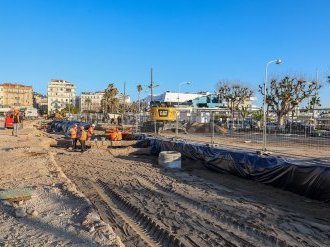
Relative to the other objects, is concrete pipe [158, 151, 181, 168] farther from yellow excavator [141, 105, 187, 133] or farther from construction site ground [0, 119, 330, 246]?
yellow excavator [141, 105, 187, 133]

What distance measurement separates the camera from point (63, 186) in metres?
10.6

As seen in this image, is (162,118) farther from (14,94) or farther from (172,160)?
(14,94)

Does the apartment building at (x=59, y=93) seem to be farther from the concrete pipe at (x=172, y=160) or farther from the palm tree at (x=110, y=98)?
the concrete pipe at (x=172, y=160)

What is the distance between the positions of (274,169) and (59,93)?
17211cm

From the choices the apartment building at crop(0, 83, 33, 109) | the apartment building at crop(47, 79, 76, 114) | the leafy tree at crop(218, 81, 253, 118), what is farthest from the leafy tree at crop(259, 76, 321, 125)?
the apartment building at crop(0, 83, 33, 109)

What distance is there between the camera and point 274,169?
11203mm

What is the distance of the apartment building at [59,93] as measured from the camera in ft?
554

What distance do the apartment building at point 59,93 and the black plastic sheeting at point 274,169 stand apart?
15628cm

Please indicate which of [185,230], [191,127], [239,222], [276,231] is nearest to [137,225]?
[185,230]

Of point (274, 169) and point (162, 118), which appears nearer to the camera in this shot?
point (274, 169)

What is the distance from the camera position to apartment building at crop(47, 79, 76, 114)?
554ft

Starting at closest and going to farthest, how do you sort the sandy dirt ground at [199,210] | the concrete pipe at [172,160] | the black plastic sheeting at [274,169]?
the sandy dirt ground at [199,210] < the black plastic sheeting at [274,169] < the concrete pipe at [172,160]

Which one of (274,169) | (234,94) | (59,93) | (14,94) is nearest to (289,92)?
(234,94)

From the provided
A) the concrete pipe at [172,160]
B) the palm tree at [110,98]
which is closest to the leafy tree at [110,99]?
the palm tree at [110,98]
